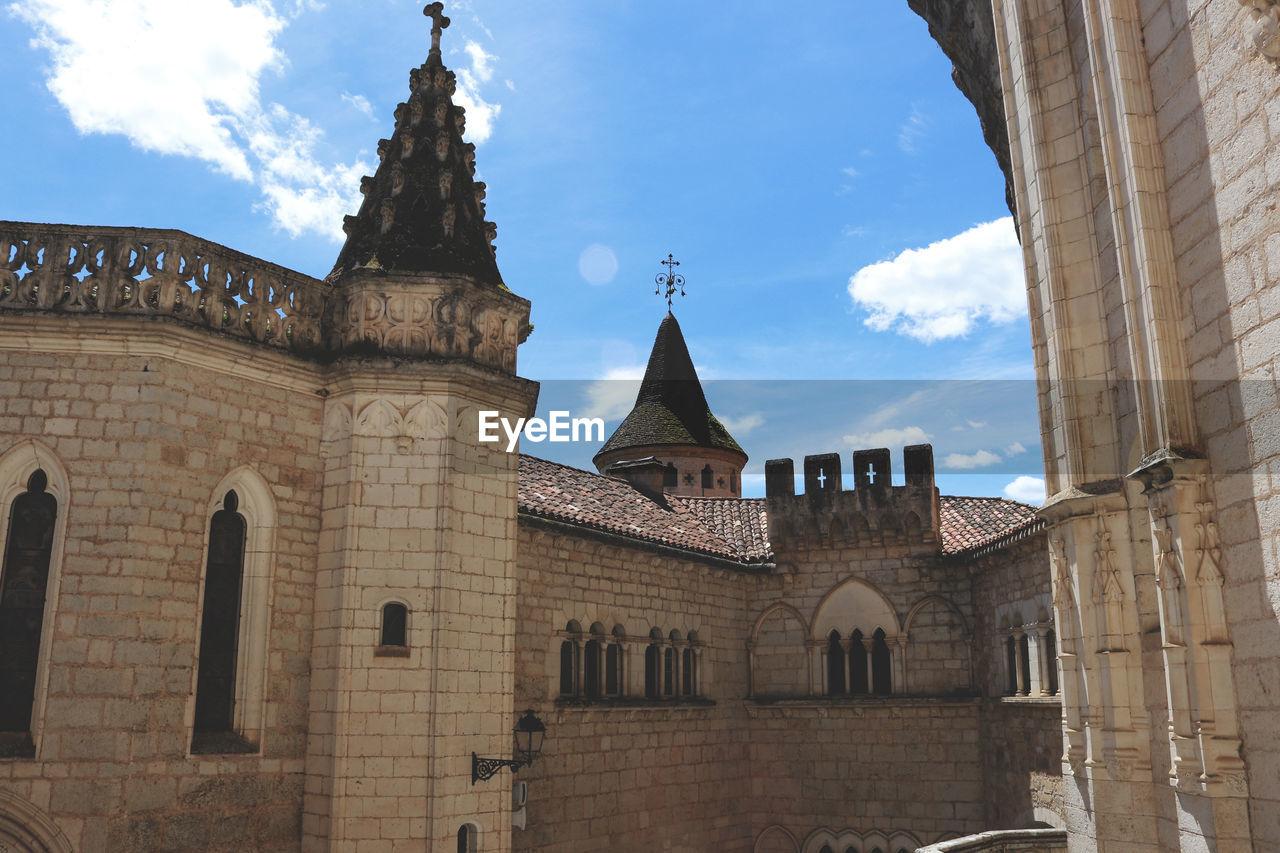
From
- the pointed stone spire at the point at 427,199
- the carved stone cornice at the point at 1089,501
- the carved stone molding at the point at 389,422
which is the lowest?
the carved stone cornice at the point at 1089,501

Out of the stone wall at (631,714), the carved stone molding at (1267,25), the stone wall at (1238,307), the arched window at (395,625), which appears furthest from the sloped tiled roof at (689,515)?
the carved stone molding at (1267,25)

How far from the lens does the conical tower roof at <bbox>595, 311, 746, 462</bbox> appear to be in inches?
1310

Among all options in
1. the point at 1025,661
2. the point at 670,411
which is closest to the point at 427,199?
the point at 1025,661

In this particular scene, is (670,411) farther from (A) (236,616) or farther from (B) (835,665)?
(A) (236,616)

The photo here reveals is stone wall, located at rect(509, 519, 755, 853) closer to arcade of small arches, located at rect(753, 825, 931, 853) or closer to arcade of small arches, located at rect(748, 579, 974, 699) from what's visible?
arcade of small arches, located at rect(753, 825, 931, 853)

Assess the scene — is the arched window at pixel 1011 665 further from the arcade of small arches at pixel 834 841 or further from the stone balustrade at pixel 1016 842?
the stone balustrade at pixel 1016 842

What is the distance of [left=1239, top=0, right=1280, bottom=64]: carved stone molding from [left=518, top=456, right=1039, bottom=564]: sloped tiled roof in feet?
36.1

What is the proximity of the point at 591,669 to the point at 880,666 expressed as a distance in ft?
23.2

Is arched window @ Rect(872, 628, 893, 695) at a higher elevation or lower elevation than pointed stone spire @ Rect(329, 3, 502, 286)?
lower

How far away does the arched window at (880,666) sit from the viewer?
838 inches

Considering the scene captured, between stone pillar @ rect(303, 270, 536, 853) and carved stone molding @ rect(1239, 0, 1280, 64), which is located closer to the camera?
carved stone molding @ rect(1239, 0, 1280, 64)

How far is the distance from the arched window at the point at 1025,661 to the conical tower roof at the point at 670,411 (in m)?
15.9

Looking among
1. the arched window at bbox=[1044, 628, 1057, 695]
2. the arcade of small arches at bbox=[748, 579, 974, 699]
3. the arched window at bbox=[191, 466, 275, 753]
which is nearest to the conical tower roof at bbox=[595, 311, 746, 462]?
the arcade of small arches at bbox=[748, 579, 974, 699]

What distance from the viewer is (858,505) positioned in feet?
71.6
